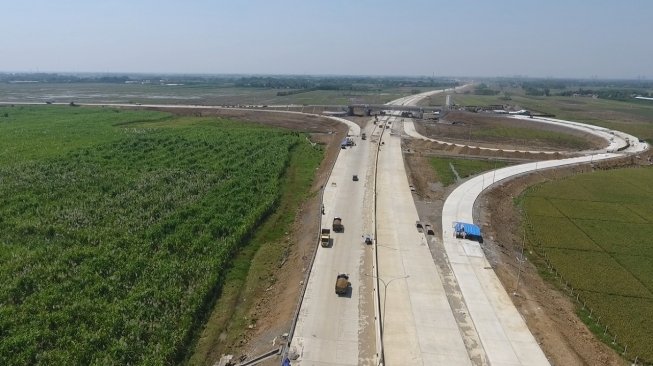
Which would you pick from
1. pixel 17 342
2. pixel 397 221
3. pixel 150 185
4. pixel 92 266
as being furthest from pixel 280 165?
pixel 17 342

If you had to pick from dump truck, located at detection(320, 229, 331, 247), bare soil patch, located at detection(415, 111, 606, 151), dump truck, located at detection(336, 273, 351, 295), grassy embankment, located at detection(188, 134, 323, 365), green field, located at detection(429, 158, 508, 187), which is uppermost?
bare soil patch, located at detection(415, 111, 606, 151)

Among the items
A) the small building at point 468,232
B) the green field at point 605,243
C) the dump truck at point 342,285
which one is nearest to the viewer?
the dump truck at point 342,285

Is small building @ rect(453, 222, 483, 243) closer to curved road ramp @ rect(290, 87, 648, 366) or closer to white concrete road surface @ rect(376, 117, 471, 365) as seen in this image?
curved road ramp @ rect(290, 87, 648, 366)

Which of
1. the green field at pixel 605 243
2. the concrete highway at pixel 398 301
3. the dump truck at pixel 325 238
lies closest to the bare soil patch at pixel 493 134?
the green field at pixel 605 243

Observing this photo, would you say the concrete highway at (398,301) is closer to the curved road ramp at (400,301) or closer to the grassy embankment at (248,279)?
the curved road ramp at (400,301)

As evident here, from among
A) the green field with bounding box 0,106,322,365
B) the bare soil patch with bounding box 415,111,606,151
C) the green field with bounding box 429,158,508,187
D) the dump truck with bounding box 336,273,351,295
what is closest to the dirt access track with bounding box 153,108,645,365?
the green field with bounding box 429,158,508,187

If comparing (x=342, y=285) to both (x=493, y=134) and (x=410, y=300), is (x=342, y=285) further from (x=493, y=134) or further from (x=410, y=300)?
(x=493, y=134)
